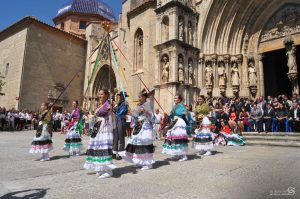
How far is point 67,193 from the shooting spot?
144 inches

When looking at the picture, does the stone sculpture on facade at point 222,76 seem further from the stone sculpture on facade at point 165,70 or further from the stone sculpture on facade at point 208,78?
the stone sculpture on facade at point 165,70

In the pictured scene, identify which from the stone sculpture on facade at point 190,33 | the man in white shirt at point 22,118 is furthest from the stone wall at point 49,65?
the stone sculpture on facade at point 190,33

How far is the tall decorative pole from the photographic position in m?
13.8

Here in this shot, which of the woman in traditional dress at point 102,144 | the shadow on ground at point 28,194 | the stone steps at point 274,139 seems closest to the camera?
the shadow on ground at point 28,194

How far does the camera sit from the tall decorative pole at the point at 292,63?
13750mm

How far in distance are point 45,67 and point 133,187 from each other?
21840mm

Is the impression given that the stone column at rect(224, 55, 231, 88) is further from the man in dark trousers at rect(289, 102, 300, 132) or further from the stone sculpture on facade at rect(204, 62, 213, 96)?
the man in dark trousers at rect(289, 102, 300, 132)

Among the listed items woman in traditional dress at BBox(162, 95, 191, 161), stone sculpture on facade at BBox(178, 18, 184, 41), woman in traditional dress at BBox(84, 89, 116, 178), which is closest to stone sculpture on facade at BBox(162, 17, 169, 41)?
stone sculpture on facade at BBox(178, 18, 184, 41)

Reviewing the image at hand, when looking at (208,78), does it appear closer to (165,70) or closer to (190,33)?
(165,70)

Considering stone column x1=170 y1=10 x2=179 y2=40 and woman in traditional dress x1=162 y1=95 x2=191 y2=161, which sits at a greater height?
stone column x1=170 y1=10 x2=179 y2=40

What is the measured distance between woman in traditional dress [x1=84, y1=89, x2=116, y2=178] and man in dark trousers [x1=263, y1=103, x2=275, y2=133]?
8972 millimetres

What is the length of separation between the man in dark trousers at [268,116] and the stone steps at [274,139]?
34.3 inches

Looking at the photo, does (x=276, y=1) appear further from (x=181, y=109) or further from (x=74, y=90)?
(x=74, y=90)

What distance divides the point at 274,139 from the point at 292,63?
19.4 ft
